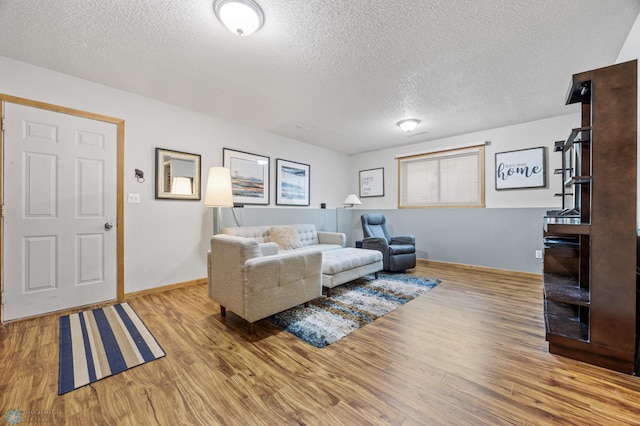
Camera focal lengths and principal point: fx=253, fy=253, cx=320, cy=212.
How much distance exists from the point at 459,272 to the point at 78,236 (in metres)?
5.13

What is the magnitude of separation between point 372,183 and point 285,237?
2.78m

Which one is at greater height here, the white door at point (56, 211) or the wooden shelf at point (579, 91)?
the wooden shelf at point (579, 91)

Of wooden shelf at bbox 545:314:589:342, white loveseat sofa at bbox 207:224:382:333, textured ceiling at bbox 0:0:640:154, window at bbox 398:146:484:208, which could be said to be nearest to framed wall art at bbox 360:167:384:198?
window at bbox 398:146:484:208

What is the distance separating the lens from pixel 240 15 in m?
1.72

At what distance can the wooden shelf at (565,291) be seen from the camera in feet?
5.63

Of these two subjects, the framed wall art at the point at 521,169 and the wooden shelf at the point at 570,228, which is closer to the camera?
the wooden shelf at the point at 570,228

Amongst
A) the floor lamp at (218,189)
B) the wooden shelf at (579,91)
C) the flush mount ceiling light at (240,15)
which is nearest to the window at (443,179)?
the wooden shelf at (579,91)

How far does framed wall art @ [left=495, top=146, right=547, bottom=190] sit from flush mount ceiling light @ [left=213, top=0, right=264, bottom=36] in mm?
4163

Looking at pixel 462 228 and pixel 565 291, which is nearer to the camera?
pixel 565 291

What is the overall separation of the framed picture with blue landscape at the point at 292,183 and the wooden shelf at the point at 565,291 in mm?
3718

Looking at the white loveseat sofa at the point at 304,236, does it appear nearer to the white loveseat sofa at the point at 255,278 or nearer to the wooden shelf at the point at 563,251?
the white loveseat sofa at the point at 255,278

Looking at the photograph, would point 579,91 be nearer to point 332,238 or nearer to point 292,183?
point 332,238

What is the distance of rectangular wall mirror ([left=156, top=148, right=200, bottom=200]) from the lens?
3.21 meters

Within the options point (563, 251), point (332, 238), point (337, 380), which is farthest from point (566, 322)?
point (332, 238)
